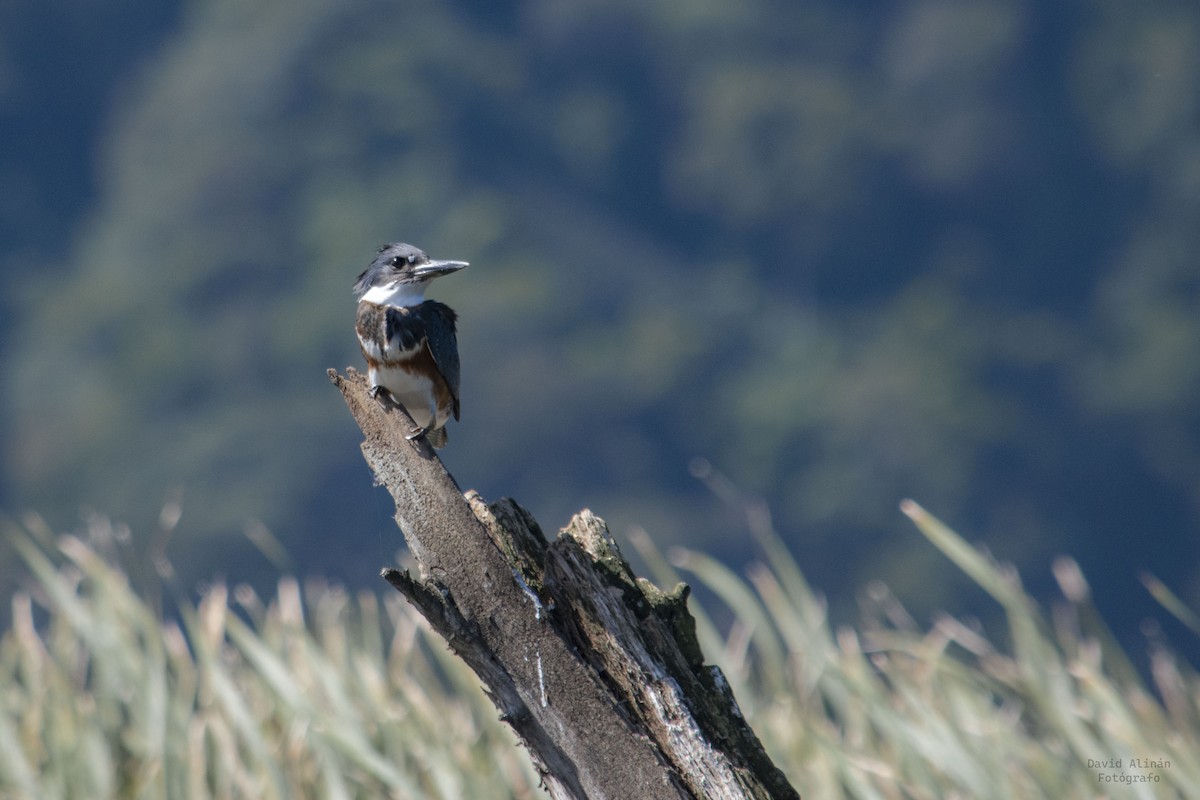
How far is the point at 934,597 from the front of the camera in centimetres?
6209

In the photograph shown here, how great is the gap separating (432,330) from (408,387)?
8.1 inches

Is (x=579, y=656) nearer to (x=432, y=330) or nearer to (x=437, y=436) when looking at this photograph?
(x=432, y=330)

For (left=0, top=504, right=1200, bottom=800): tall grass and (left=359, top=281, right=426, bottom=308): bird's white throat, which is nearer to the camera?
(left=0, top=504, right=1200, bottom=800): tall grass

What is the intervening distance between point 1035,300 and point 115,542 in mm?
83043

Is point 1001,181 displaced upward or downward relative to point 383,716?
upward

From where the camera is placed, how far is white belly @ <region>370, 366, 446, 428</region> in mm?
5191

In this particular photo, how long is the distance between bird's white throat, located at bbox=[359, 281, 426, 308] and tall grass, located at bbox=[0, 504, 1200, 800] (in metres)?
1.09

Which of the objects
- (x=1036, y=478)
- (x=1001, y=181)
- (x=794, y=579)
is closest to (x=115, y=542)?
(x=794, y=579)

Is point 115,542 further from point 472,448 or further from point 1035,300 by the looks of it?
point 1035,300

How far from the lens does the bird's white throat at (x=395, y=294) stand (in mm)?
5293

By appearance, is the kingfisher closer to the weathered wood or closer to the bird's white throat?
the bird's white throat

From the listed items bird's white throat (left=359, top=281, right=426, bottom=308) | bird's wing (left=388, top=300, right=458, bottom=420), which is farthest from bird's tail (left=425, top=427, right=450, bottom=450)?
bird's white throat (left=359, top=281, right=426, bottom=308)

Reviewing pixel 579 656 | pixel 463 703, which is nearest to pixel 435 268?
pixel 463 703

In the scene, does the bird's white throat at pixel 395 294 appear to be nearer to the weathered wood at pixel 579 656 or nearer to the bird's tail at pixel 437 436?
the bird's tail at pixel 437 436
